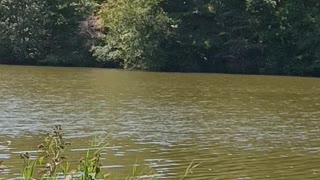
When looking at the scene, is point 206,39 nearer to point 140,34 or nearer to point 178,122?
point 140,34

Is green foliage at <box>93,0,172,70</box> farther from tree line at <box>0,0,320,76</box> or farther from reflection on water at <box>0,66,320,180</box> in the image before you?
reflection on water at <box>0,66,320,180</box>

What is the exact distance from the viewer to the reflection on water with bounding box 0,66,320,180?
13.4 metres

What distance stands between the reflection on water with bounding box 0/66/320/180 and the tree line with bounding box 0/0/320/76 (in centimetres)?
1108

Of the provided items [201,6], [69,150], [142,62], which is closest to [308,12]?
[201,6]

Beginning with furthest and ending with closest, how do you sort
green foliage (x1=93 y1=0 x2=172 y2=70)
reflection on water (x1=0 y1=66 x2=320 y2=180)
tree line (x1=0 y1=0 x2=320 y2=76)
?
1. green foliage (x1=93 y1=0 x2=172 y2=70)
2. tree line (x1=0 y1=0 x2=320 y2=76)
3. reflection on water (x1=0 y1=66 x2=320 y2=180)

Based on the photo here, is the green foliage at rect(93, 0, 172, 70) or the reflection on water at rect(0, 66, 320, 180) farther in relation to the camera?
the green foliage at rect(93, 0, 172, 70)

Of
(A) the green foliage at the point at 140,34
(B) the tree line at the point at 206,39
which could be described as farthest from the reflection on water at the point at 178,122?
(A) the green foliage at the point at 140,34

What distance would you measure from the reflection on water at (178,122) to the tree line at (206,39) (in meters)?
11.1

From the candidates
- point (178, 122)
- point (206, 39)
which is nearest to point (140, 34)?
point (206, 39)

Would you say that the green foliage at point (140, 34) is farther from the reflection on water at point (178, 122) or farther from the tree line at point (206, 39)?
the reflection on water at point (178, 122)

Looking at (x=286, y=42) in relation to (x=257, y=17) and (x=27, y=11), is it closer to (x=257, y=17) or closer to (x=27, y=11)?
(x=257, y=17)

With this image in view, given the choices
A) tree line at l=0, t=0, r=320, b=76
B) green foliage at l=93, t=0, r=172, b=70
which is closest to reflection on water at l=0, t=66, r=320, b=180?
tree line at l=0, t=0, r=320, b=76

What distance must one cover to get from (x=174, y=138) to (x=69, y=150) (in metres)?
3.09

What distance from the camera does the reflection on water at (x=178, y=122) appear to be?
44.0 ft
